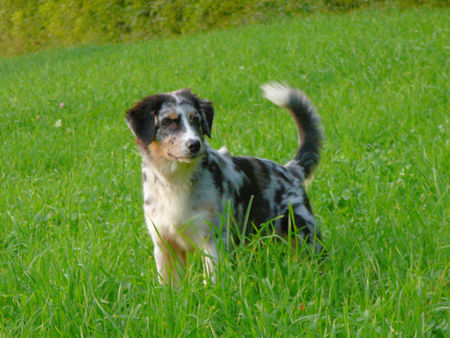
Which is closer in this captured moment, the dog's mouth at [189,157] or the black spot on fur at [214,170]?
the dog's mouth at [189,157]

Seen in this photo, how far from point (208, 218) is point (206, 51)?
9.44 metres

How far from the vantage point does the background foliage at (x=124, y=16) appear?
18.5 m

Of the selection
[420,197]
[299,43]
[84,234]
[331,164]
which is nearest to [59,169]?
[84,234]

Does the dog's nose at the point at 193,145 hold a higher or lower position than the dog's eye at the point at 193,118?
lower

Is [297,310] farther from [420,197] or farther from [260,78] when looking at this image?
[260,78]

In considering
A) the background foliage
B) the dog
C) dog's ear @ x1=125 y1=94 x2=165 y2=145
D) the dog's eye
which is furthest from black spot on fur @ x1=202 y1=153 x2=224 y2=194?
the background foliage

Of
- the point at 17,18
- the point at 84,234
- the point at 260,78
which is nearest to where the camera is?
the point at 84,234

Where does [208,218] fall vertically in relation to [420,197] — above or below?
above

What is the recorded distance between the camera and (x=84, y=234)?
386cm

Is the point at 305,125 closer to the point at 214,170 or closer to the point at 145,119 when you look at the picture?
the point at 214,170

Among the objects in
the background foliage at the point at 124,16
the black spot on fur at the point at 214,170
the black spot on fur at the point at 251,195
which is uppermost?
the black spot on fur at the point at 214,170

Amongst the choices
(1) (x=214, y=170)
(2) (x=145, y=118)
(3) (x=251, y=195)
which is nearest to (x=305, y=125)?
(3) (x=251, y=195)

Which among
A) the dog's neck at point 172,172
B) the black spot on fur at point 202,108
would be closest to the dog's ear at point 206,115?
the black spot on fur at point 202,108

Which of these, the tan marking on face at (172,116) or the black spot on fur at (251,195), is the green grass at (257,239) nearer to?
the black spot on fur at (251,195)
